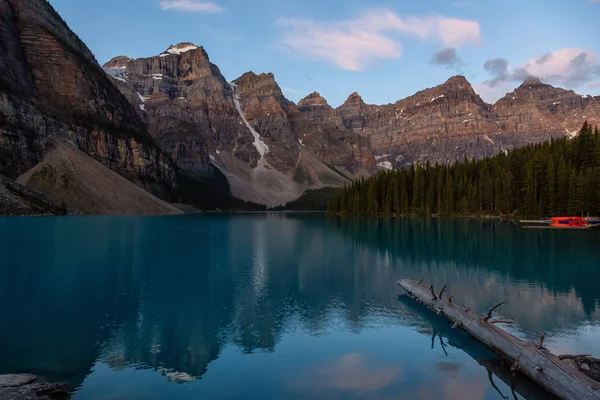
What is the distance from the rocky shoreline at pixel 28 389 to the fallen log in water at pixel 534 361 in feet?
54.6

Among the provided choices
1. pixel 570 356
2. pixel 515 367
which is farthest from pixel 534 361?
pixel 570 356

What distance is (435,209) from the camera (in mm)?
157875

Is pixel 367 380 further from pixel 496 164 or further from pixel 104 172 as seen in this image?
pixel 104 172

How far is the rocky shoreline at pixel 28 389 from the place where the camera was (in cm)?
1360

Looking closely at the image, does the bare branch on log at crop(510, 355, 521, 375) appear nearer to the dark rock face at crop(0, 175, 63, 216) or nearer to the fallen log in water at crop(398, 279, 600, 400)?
the fallen log in water at crop(398, 279, 600, 400)

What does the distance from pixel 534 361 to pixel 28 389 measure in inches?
698

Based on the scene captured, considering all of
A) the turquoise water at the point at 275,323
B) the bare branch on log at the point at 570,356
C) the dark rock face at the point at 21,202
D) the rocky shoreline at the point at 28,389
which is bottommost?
the turquoise water at the point at 275,323

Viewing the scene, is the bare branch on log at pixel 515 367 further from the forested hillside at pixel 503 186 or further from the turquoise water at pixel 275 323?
the forested hillside at pixel 503 186

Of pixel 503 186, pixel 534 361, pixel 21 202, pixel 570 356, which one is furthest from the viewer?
pixel 21 202

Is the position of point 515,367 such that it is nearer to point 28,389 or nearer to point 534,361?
point 534,361

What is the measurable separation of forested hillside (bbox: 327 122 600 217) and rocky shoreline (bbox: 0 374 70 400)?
115m

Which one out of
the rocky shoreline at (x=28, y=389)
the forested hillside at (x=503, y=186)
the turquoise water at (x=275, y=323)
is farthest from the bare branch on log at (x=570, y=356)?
the forested hillside at (x=503, y=186)

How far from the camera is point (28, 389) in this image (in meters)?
14.0

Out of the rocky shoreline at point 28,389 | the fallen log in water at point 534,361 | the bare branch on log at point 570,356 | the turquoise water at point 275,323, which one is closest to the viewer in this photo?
the rocky shoreline at point 28,389
